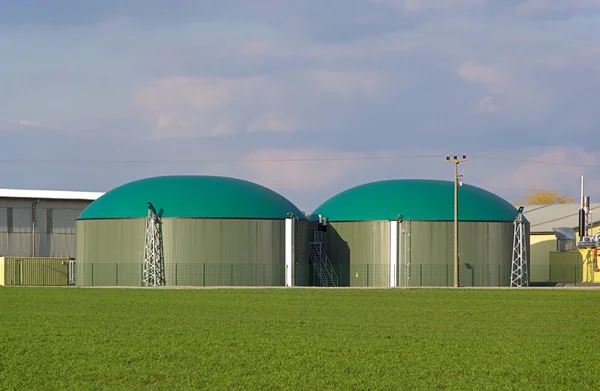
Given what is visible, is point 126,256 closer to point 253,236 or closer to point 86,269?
point 86,269

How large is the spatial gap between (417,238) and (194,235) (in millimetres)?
17802

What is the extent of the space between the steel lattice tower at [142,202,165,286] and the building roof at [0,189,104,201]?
26.1 m

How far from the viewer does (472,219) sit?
8119cm

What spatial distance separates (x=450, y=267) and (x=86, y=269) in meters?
28.4

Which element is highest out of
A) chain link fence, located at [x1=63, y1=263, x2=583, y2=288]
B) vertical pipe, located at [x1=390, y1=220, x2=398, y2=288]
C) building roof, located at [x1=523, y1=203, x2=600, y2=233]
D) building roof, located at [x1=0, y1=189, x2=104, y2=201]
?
building roof, located at [x1=0, y1=189, x2=104, y2=201]

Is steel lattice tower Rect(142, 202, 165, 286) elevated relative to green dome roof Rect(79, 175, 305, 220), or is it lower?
lower

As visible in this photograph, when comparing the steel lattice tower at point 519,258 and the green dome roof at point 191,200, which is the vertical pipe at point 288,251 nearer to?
the green dome roof at point 191,200

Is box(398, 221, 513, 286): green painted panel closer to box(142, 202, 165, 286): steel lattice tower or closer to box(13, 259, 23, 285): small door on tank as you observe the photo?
box(142, 202, 165, 286): steel lattice tower

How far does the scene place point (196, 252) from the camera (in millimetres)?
75375

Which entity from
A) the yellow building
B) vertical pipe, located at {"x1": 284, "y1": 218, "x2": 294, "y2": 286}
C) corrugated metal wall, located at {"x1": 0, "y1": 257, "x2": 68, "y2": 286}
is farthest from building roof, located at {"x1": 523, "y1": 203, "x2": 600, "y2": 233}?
corrugated metal wall, located at {"x1": 0, "y1": 257, "x2": 68, "y2": 286}

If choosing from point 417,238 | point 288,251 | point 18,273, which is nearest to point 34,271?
point 18,273

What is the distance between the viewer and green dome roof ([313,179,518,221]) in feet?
266

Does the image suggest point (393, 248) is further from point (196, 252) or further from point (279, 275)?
point (196, 252)

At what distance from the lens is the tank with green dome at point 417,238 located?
80.1 metres
